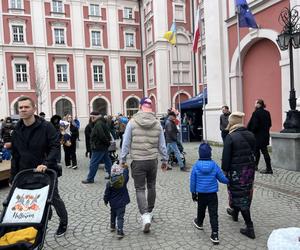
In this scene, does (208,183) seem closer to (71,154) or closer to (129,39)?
(71,154)

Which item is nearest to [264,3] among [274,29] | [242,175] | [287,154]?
[274,29]

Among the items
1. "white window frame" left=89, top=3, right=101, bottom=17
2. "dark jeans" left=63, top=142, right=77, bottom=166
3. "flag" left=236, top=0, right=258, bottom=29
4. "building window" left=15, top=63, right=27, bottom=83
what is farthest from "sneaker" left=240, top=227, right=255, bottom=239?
"white window frame" left=89, top=3, right=101, bottom=17

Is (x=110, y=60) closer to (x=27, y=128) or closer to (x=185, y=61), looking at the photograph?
(x=185, y=61)

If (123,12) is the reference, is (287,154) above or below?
below

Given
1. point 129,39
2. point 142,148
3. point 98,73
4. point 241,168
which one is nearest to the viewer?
point 241,168

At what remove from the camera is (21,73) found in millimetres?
34781

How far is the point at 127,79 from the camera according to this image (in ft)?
128

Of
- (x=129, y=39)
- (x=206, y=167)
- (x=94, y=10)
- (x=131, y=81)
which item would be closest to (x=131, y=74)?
(x=131, y=81)

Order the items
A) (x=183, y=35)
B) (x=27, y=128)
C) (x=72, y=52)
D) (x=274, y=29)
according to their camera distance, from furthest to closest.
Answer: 1. (x=72, y=52)
2. (x=183, y=35)
3. (x=274, y=29)
4. (x=27, y=128)

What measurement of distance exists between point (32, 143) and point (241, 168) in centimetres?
281

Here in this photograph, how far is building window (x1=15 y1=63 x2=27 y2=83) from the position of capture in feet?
114

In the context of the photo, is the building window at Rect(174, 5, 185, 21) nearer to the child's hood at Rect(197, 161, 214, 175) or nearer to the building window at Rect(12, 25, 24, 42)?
the building window at Rect(12, 25, 24, 42)

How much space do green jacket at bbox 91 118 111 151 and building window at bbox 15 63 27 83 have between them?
100.0 feet

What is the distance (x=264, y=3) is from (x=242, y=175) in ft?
35.9
